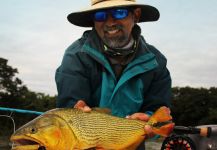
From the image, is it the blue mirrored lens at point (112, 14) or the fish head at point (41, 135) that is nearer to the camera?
the fish head at point (41, 135)

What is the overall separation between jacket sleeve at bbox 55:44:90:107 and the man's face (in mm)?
334

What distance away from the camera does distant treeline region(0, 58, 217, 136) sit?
208ft

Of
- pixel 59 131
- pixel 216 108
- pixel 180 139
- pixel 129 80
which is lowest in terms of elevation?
pixel 216 108

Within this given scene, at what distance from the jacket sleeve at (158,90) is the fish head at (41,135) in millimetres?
1632

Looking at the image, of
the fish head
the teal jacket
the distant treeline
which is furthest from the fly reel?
the distant treeline

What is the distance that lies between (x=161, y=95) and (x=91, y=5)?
3.81 feet

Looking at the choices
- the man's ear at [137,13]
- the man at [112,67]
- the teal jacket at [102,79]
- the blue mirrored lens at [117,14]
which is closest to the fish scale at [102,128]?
the man at [112,67]

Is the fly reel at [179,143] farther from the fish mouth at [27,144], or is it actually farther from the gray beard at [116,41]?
the fish mouth at [27,144]

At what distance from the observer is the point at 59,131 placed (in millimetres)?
3246

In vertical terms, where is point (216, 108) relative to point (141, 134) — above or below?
below

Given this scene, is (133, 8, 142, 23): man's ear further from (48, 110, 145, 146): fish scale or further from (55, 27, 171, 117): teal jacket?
(48, 110, 145, 146): fish scale

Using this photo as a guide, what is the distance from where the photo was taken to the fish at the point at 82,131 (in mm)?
3180

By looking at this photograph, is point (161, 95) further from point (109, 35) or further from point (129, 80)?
point (109, 35)

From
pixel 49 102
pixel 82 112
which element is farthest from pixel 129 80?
pixel 49 102
